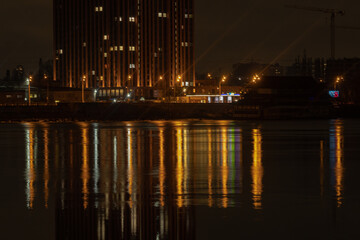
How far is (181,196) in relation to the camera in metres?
19.0

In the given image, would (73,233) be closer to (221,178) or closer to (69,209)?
(69,209)

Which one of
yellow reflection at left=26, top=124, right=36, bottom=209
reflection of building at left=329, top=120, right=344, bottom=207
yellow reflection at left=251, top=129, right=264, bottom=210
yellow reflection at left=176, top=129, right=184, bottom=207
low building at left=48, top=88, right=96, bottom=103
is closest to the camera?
yellow reflection at left=251, top=129, right=264, bottom=210

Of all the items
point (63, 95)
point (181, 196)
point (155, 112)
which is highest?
point (63, 95)

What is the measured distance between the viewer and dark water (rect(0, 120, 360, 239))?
14.6 meters

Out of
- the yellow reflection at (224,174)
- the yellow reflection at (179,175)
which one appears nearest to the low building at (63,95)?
the yellow reflection at (179,175)

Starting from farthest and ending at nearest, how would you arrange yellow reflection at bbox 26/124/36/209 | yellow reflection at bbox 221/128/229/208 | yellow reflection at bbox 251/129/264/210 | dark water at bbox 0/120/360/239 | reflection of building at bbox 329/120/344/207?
reflection of building at bbox 329/120/344/207, yellow reflection at bbox 26/124/36/209, yellow reflection at bbox 221/128/229/208, yellow reflection at bbox 251/129/264/210, dark water at bbox 0/120/360/239

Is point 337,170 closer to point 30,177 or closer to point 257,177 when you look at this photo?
point 257,177

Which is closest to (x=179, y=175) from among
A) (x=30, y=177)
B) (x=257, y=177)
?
(x=257, y=177)

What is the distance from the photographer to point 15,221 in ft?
51.3

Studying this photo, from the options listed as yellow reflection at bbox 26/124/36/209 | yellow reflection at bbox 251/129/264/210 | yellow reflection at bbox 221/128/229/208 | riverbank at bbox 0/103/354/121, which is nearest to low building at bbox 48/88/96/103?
riverbank at bbox 0/103/354/121

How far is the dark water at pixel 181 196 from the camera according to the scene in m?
14.6

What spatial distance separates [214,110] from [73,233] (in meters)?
127

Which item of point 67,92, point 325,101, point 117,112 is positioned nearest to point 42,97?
point 67,92

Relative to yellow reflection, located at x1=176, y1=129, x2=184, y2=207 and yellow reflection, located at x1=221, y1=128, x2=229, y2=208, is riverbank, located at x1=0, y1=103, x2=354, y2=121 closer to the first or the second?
yellow reflection, located at x1=221, y1=128, x2=229, y2=208
